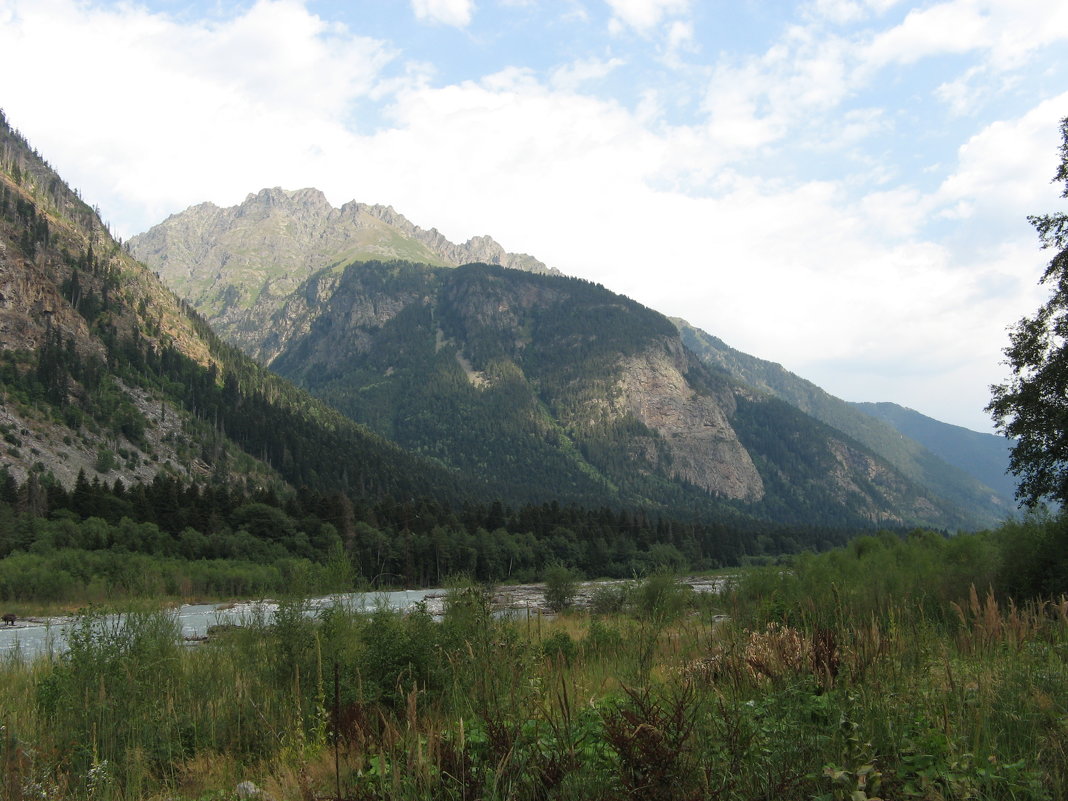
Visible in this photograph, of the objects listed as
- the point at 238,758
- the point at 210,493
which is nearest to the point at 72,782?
the point at 238,758

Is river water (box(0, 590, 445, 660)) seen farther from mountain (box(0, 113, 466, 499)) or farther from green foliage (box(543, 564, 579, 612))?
mountain (box(0, 113, 466, 499))

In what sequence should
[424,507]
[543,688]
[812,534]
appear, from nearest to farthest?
[543,688], [424,507], [812,534]

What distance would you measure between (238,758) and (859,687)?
7743 mm

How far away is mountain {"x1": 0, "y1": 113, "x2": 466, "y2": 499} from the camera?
116188mm

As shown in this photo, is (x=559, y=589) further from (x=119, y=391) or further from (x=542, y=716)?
(x=119, y=391)

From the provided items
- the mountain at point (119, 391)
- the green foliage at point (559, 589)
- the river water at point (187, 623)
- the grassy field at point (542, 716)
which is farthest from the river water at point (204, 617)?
the mountain at point (119, 391)

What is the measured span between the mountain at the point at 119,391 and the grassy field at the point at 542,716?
348ft

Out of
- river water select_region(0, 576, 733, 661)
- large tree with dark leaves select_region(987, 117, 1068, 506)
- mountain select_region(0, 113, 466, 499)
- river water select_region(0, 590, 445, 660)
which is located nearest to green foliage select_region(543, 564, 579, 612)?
river water select_region(0, 576, 733, 661)

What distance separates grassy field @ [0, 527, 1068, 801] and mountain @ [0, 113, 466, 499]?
348 ft

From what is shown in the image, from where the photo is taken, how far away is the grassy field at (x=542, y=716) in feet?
13.6

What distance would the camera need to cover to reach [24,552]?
63844mm

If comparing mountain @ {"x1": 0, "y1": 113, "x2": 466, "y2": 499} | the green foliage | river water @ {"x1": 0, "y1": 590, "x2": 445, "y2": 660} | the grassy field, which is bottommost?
the green foliage

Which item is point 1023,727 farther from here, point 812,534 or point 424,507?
point 812,534

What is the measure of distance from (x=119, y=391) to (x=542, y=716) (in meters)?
156
